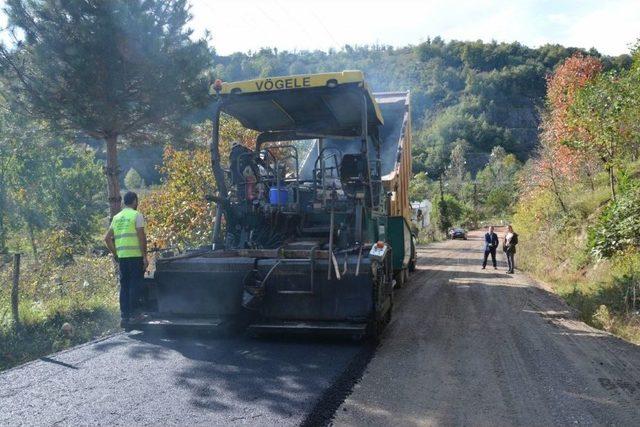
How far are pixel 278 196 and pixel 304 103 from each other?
3.97 ft

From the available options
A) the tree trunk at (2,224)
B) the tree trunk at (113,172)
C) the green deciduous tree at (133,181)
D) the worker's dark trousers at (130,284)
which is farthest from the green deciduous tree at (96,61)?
the green deciduous tree at (133,181)

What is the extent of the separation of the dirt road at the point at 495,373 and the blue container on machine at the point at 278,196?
1965 millimetres

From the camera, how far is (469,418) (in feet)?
12.5

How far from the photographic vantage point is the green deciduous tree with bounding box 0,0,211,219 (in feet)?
25.3

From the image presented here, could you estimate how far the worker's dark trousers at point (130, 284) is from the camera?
6.10 m

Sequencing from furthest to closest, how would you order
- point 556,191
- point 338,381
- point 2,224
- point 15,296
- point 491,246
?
point 2,224
point 556,191
point 491,246
point 15,296
point 338,381

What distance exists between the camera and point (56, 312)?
23.2ft

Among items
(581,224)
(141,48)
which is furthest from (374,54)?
(141,48)

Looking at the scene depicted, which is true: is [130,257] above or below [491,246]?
above

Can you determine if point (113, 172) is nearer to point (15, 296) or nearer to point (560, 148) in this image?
point (15, 296)

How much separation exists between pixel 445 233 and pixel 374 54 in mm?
64152

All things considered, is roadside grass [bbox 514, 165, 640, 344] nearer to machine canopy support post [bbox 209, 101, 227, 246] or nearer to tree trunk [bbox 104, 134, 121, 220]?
machine canopy support post [bbox 209, 101, 227, 246]

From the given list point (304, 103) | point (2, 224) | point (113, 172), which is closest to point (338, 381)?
point (304, 103)

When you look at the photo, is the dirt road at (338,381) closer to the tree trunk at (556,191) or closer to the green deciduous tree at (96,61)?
the green deciduous tree at (96,61)
